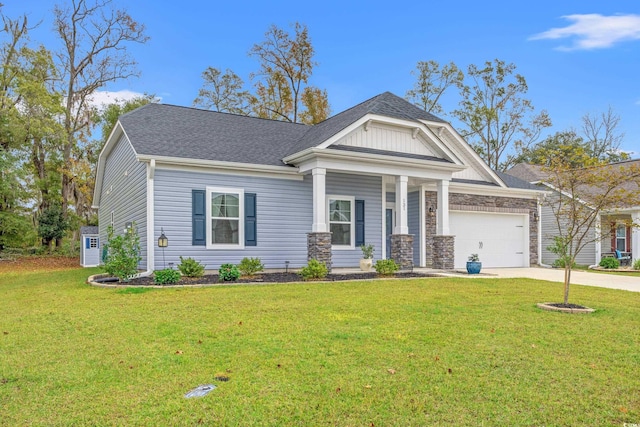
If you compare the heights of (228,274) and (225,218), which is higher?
(225,218)

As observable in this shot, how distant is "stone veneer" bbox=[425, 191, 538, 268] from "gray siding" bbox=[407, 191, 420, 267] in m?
0.30

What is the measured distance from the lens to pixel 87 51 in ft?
88.2

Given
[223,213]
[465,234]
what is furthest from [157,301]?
[465,234]

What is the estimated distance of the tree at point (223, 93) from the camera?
30.1m

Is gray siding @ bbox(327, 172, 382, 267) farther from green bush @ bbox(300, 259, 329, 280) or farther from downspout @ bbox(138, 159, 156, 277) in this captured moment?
downspout @ bbox(138, 159, 156, 277)

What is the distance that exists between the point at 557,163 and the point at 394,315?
365 cm

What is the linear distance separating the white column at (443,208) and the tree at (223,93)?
19191mm

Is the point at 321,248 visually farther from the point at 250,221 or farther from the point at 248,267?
the point at 250,221

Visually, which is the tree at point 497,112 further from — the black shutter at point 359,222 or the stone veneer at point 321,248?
the stone veneer at point 321,248

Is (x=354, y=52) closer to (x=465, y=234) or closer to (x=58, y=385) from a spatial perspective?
(x=465, y=234)

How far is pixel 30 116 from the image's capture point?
2420cm

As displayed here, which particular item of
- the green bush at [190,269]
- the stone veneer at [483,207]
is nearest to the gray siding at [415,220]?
the stone veneer at [483,207]

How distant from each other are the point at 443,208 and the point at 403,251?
2152 millimetres

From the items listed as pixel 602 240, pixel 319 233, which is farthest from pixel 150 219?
pixel 602 240
